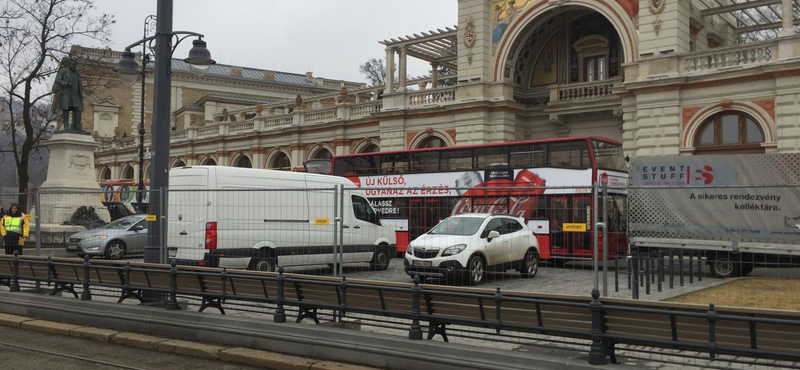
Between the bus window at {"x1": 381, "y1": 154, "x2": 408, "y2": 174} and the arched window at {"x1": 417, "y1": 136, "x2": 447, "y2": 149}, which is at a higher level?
the arched window at {"x1": 417, "y1": 136, "x2": 447, "y2": 149}

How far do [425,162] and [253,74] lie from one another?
62.3 metres

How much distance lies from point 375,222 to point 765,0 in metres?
23.1

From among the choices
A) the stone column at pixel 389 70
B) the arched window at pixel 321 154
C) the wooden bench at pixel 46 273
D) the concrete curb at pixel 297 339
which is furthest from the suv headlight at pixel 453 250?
the arched window at pixel 321 154

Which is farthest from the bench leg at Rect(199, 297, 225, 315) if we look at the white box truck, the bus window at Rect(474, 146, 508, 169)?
the bus window at Rect(474, 146, 508, 169)

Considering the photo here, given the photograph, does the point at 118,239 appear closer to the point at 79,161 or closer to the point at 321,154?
the point at 79,161

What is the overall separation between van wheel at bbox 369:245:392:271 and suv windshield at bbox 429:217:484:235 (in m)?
1.72

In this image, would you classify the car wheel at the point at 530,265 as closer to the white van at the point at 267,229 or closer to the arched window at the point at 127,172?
the white van at the point at 267,229

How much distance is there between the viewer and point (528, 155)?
911 inches

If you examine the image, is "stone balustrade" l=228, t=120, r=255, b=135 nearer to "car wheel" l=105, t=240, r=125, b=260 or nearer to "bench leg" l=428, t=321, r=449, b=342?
"car wheel" l=105, t=240, r=125, b=260

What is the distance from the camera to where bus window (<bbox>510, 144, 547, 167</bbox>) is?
22562mm

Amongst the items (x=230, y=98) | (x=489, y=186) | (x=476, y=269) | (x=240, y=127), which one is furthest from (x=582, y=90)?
(x=230, y=98)

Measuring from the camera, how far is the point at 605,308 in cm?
727

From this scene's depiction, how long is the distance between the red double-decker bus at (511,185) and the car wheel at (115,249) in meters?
8.73

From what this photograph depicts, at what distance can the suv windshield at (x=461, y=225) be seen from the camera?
1126 cm
